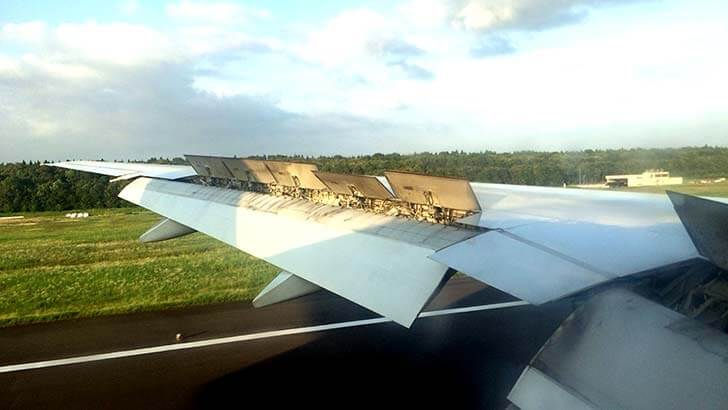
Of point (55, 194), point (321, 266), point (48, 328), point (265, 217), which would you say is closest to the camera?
point (321, 266)

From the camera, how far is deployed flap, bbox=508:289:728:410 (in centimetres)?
176

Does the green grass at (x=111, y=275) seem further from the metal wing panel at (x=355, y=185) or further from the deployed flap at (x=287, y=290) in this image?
the deployed flap at (x=287, y=290)

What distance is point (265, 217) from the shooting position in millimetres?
4746

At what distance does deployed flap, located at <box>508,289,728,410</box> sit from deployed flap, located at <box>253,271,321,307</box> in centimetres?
191

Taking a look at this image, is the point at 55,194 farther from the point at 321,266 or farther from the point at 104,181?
the point at 321,266

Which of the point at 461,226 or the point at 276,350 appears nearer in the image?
the point at 461,226

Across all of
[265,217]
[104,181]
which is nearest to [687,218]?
[265,217]

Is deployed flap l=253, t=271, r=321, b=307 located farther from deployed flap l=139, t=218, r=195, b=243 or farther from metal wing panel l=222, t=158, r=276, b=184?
deployed flap l=139, t=218, r=195, b=243

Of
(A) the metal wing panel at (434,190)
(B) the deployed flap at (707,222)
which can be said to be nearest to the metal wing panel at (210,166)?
(A) the metal wing panel at (434,190)

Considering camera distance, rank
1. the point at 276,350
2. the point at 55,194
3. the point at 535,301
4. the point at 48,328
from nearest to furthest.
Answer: the point at 535,301
the point at 276,350
the point at 48,328
the point at 55,194

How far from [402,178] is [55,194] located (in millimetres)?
30822

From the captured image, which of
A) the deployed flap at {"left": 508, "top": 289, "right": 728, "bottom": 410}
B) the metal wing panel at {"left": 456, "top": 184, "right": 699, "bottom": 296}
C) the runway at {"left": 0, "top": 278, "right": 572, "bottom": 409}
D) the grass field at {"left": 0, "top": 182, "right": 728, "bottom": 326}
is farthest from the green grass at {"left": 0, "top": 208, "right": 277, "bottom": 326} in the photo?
the deployed flap at {"left": 508, "top": 289, "right": 728, "bottom": 410}

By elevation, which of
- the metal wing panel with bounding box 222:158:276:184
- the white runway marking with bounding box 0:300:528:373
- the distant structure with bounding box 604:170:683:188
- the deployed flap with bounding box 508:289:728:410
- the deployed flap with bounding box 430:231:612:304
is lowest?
the white runway marking with bounding box 0:300:528:373

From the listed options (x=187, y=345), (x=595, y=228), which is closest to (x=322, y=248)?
(x=595, y=228)
